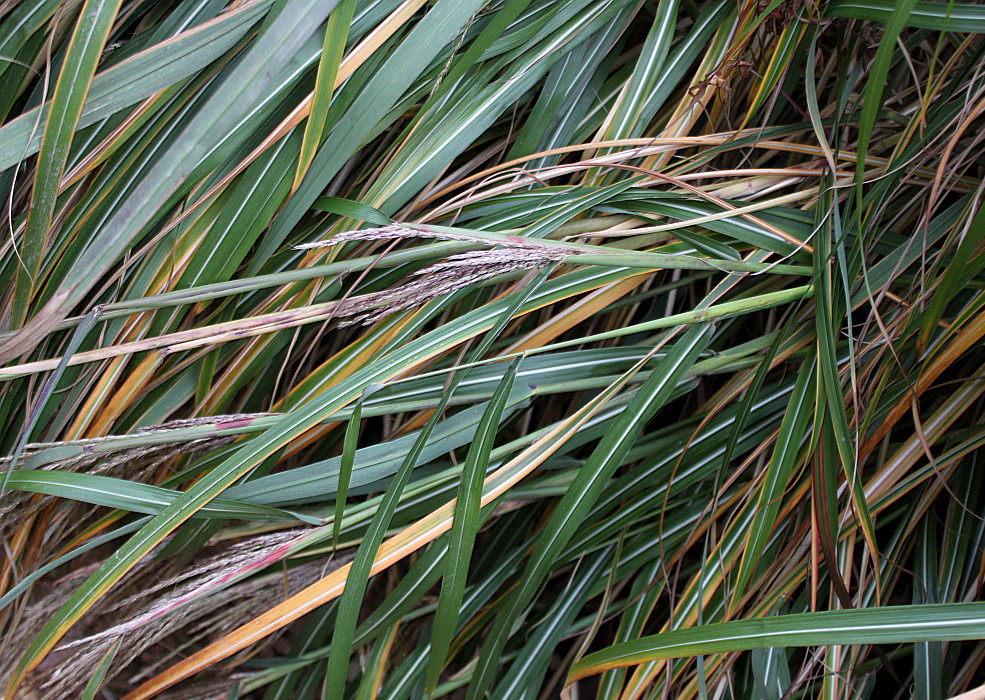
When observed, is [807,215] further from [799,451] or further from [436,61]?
[436,61]

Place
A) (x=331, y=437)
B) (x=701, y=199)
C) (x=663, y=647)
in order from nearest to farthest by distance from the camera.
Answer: (x=663, y=647), (x=701, y=199), (x=331, y=437)

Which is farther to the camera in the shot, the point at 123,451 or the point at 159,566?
the point at 159,566

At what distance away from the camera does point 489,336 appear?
0.54 metres

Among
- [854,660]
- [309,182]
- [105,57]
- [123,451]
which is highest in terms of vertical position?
[105,57]

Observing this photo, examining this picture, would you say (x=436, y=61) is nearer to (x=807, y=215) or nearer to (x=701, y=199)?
(x=701, y=199)

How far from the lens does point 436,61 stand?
2.09 feet

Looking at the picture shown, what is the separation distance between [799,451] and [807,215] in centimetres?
25

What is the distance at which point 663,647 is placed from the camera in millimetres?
540

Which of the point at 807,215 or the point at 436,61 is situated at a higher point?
the point at 436,61

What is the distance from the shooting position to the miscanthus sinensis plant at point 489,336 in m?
0.55

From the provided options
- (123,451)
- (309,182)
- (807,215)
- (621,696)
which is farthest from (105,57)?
(621,696)

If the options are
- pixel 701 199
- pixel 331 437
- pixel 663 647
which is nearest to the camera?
pixel 663 647

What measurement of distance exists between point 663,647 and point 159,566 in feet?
1.84

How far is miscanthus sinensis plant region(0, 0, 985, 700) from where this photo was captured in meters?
0.55
